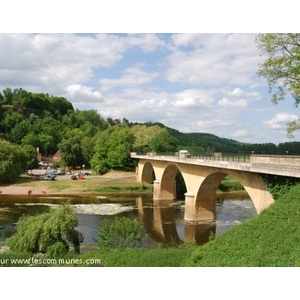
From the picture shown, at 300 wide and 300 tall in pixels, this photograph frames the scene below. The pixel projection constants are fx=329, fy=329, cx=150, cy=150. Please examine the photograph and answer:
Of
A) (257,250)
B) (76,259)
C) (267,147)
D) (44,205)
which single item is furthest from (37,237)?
(44,205)

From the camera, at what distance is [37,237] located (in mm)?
15836

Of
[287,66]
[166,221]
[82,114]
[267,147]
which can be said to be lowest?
[166,221]

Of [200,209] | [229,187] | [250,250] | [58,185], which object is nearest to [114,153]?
[58,185]

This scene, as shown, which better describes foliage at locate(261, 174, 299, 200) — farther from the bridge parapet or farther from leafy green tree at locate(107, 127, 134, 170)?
leafy green tree at locate(107, 127, 134, 170)

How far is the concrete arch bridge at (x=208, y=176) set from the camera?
16.3 metres

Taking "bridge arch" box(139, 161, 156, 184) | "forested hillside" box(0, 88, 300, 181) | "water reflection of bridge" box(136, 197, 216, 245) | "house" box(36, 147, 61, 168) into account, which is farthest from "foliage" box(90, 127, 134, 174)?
"water reflection of bridge" box(136, 197, 216, 245)

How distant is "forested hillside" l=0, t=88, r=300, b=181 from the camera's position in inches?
2226

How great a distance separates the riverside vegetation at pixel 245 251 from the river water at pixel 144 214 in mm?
6034

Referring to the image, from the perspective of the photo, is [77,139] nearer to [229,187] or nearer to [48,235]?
[229,187]

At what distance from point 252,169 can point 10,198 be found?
34.7 metres

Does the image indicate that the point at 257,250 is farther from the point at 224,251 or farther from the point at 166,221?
the point at 166,221

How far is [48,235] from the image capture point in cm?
1554

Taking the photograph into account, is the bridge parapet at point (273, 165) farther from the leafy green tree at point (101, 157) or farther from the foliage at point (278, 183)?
the leafy green tree at point (101, 157)

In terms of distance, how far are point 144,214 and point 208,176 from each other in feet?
31.5
